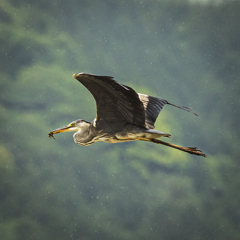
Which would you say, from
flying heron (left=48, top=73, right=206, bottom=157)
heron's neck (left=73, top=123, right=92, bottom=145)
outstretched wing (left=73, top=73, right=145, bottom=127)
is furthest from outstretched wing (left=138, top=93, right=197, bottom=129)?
heron's neck (left=73, top=123, right=92, bottom=145)

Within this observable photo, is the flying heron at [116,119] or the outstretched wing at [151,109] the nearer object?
the flying heron at [116,119]

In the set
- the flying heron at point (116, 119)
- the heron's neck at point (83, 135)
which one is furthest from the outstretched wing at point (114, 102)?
the heron's neck at point (83, 135)

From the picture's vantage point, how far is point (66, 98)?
19.7 ft

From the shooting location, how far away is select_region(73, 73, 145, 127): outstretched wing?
2.49 meters

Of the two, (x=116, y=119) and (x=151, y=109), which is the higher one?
(x=151, y=109)

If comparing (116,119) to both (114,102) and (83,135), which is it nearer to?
(114,102)

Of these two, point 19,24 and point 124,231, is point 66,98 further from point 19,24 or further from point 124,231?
point 124,231

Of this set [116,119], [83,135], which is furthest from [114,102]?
[83,135]

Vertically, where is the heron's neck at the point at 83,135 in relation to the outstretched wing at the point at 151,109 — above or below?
below

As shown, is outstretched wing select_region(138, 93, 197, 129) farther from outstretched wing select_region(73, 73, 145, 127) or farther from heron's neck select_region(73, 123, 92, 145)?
heron's neck select_region(73, 123, 92, 145)

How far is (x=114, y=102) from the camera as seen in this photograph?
8.80 ft

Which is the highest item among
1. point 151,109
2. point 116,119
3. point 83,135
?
point 151,109

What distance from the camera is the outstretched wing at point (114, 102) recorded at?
8.18ft

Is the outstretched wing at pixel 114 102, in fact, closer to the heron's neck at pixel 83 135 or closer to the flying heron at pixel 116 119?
the flying heron at pixel 116 119
